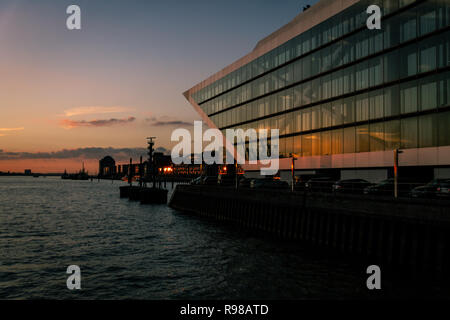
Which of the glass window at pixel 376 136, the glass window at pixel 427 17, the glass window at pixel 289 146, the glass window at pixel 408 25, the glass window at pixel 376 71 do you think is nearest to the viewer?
the glass window at pixel 427 17

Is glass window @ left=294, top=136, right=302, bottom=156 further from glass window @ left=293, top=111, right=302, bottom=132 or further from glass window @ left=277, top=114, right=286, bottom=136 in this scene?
glass window @ left=277, top=114, right=286, bottom=136

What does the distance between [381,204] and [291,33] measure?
41108mm

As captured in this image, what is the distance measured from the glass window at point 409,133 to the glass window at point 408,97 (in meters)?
1.15

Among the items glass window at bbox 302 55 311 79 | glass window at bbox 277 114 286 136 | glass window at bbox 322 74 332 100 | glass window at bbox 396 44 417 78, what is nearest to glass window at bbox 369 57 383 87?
glass window at bbox 396 44 417 78

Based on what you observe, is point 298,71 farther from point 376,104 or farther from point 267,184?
point 267,184

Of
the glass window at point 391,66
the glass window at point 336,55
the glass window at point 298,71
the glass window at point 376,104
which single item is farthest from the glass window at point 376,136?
the glass window at point 298,71

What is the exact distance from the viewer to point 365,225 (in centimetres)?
2156

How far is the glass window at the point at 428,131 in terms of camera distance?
37297 mm

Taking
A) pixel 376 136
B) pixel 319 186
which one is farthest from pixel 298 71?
pixel 319 186

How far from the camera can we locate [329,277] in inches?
706

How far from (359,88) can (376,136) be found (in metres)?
6.41

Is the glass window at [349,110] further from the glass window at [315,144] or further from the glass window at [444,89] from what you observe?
the glass window at [444,89]
